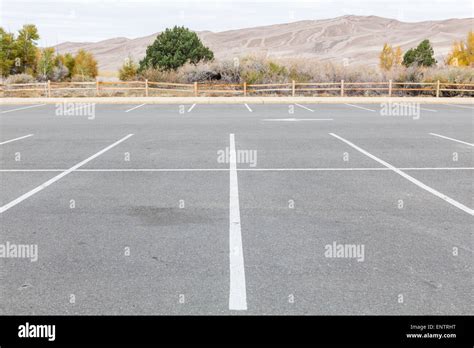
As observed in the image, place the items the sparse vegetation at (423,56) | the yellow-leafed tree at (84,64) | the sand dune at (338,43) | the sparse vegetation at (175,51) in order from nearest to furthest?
the sparse vegetation at (175,51), the sparse vegetation at (423,56), the yellow-leafed tree at (84,64), the sand dune at (338,43)

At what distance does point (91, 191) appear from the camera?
24.6 feet

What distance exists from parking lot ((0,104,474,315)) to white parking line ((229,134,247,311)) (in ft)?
0.05

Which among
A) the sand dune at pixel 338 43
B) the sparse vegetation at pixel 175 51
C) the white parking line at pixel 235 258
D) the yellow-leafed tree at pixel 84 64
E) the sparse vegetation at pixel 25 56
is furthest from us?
the sand dune at pixel 338 43

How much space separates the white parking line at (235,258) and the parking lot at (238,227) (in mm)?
16

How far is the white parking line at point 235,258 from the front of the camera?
388cm

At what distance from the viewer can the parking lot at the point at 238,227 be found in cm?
397

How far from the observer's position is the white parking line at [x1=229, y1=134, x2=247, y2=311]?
12.7 feet

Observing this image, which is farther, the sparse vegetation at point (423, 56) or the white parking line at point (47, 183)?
the sparse vegetation at point (423, 56)

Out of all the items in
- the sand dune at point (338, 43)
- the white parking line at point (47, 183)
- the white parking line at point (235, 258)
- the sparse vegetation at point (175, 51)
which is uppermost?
the sand dune at point (338, 43)

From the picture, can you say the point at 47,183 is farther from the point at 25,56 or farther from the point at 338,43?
the point at 338,43

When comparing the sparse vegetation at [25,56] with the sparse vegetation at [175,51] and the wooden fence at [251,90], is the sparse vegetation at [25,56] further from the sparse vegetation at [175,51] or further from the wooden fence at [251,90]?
the wooden fence at [251,90]

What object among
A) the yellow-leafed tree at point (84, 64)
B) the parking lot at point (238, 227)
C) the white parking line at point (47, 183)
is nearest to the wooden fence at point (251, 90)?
the parking lot at point (238, 227)

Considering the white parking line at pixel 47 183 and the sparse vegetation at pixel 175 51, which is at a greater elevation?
the sparse vegetation at pixel 175 51

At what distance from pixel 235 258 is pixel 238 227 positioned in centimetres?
98
